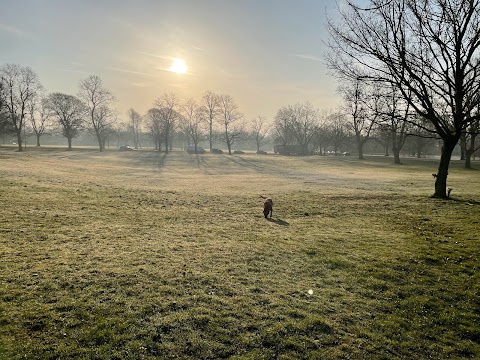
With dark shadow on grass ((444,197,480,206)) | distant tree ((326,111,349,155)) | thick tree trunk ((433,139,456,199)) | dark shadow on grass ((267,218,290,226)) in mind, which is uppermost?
distant tree ((326,111,349,155))

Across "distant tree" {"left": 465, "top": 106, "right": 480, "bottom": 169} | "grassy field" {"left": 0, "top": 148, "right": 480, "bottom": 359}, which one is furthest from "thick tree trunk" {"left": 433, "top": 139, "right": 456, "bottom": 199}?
"distant tree" {"left": 465, "top": 106, "right": 480, "bottom": 169}

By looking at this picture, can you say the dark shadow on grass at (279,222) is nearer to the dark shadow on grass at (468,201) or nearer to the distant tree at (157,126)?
the dark shadow on grass at (468,201)

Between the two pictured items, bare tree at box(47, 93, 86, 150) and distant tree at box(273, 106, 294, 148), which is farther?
distant tree at box(273, 106, 294, 148)

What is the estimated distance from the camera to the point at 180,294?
223 inches

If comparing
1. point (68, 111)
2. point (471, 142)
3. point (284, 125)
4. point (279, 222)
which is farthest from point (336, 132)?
point (279, 222)

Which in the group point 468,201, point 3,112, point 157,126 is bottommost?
point 468,201

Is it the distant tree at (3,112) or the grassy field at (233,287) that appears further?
the distant tree at (3,112)

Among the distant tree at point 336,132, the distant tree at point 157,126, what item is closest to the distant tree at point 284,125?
the distant tree at point 336,132

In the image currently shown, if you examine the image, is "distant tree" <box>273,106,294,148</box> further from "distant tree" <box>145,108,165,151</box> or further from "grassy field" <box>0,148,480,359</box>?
"grassy field" <box>0,148,480,359</box>

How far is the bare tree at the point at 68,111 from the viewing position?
71.9 metres

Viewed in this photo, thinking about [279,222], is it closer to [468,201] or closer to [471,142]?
[468,201]

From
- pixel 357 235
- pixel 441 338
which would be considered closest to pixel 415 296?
pixel 441 338

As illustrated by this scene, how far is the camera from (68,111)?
73.2 metres

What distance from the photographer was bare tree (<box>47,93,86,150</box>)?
71.9 m
